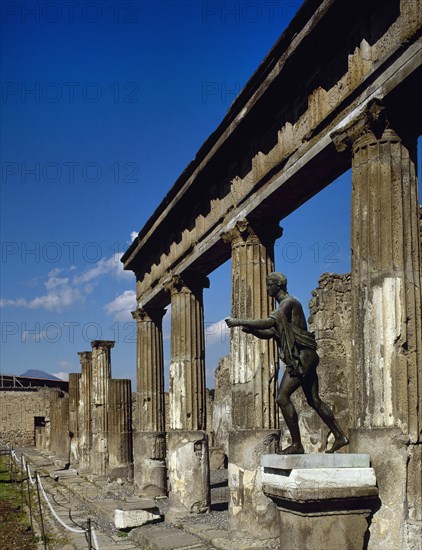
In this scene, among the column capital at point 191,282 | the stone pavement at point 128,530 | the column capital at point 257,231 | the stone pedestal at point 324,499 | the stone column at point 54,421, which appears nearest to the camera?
the stone pedestal at point 324,499

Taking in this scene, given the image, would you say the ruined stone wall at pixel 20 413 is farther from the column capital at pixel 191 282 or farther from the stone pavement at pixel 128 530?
the column capital at pixel 191 282

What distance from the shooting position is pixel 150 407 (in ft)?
57.5

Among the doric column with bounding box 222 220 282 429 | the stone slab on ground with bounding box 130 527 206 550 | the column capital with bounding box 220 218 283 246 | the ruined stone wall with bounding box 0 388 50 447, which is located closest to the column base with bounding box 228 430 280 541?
the doric column with bounding box 222 220 282 429

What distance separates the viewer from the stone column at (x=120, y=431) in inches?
812

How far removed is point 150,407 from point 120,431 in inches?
157

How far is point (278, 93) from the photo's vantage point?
31.5 ft

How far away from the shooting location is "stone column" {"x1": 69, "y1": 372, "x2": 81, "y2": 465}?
26031mm

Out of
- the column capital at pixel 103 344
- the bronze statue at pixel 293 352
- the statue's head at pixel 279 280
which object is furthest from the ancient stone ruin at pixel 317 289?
the column capital at pixel 103 344

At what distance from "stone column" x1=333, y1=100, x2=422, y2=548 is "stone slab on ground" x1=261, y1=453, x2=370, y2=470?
0.20 m

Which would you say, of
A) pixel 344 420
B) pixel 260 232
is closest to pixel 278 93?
pixel 260 232

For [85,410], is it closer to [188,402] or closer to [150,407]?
[150,407]

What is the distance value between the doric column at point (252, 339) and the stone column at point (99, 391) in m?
12.2

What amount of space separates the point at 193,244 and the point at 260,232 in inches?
118

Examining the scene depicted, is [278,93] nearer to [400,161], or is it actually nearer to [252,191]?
[252,191]
